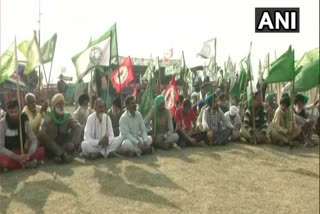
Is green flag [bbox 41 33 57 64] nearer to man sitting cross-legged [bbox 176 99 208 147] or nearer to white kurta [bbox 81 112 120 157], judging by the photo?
white kurta [bbox 81 112 120 157]

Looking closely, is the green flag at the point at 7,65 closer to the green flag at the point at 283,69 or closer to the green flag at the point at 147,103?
the green flag at the point at 147,103

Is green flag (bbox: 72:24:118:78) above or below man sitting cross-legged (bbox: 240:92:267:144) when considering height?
above

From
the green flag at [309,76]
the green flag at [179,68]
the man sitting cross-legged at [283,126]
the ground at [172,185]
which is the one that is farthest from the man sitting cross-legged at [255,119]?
the green flag at [179,68]

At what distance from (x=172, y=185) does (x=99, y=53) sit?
3.47m

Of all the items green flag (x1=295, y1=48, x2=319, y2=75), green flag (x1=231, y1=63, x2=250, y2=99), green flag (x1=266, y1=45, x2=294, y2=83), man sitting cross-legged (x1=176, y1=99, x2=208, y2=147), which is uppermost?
green flag (x1=295, y1=48, x2=319, y2=75)

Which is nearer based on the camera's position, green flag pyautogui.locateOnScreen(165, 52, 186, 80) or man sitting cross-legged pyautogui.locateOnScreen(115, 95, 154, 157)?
man sitting cross-legged pyautogui.locateOnScreen(115, 95, 154, 157)

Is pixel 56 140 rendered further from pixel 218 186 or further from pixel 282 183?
pixel 282 183

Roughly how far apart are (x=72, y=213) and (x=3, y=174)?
252cm

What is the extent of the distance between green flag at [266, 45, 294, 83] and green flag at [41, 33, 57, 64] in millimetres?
4782

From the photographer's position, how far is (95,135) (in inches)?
311

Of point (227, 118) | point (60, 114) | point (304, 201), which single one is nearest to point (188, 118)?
point (227, 118)

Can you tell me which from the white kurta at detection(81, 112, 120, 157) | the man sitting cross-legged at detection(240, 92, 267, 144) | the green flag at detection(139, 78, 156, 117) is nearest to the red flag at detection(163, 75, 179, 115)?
the green flag at detection(139, 78, 156, 117)

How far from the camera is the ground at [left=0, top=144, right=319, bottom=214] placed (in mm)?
4820

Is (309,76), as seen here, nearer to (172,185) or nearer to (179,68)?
(172,185)
